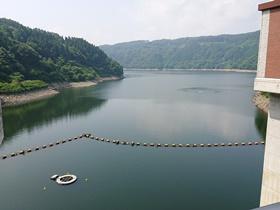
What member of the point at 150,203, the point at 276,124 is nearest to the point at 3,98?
the point at 150,203

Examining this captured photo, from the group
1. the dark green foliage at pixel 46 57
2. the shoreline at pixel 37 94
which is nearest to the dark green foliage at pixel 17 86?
the shoreline at pixel 37 94

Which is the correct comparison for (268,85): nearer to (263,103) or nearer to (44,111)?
(263,103)

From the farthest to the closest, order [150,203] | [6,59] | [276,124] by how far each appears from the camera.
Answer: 1. [6,59]
2. [150,203]
3. [276,124]

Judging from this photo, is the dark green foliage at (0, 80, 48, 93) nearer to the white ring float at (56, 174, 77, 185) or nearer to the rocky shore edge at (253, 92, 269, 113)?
the white ring float at (56, 174, 77, 185)

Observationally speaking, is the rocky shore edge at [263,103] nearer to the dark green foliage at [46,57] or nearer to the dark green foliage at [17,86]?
the dark green foliage at [17,86]

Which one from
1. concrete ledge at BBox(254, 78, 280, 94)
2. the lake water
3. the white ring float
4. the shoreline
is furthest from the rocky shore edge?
the shoreline

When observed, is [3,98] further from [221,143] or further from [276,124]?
[276,124]
